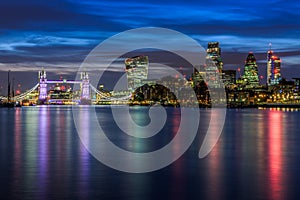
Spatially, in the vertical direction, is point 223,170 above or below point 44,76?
below

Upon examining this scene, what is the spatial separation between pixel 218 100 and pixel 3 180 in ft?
513

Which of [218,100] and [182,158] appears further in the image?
[218,100]

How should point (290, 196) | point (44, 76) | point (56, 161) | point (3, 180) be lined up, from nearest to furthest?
point (290, 196) → point (3, 180) → point (56, 161) → point (44, 76)

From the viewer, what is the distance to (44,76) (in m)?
164

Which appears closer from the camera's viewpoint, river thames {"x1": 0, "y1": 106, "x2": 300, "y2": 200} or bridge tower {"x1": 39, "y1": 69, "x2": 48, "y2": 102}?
river thames {"x1": 0, "y1": 106, "x2": 300, "y2": 200}

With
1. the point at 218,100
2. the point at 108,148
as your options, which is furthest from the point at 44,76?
the point at 108,148

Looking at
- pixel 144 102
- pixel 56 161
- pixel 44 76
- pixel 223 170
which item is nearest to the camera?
pixel 223 170

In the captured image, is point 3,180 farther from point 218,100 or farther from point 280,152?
point 218,100

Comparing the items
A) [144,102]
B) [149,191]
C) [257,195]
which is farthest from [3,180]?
[144,102]

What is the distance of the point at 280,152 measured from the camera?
2109cm

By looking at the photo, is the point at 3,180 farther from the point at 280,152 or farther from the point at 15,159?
the point at 280,152

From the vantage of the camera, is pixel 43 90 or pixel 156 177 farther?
pixel 43 90

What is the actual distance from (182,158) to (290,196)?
743cm

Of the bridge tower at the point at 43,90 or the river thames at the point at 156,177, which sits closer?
the river thames at the point at 156,177
